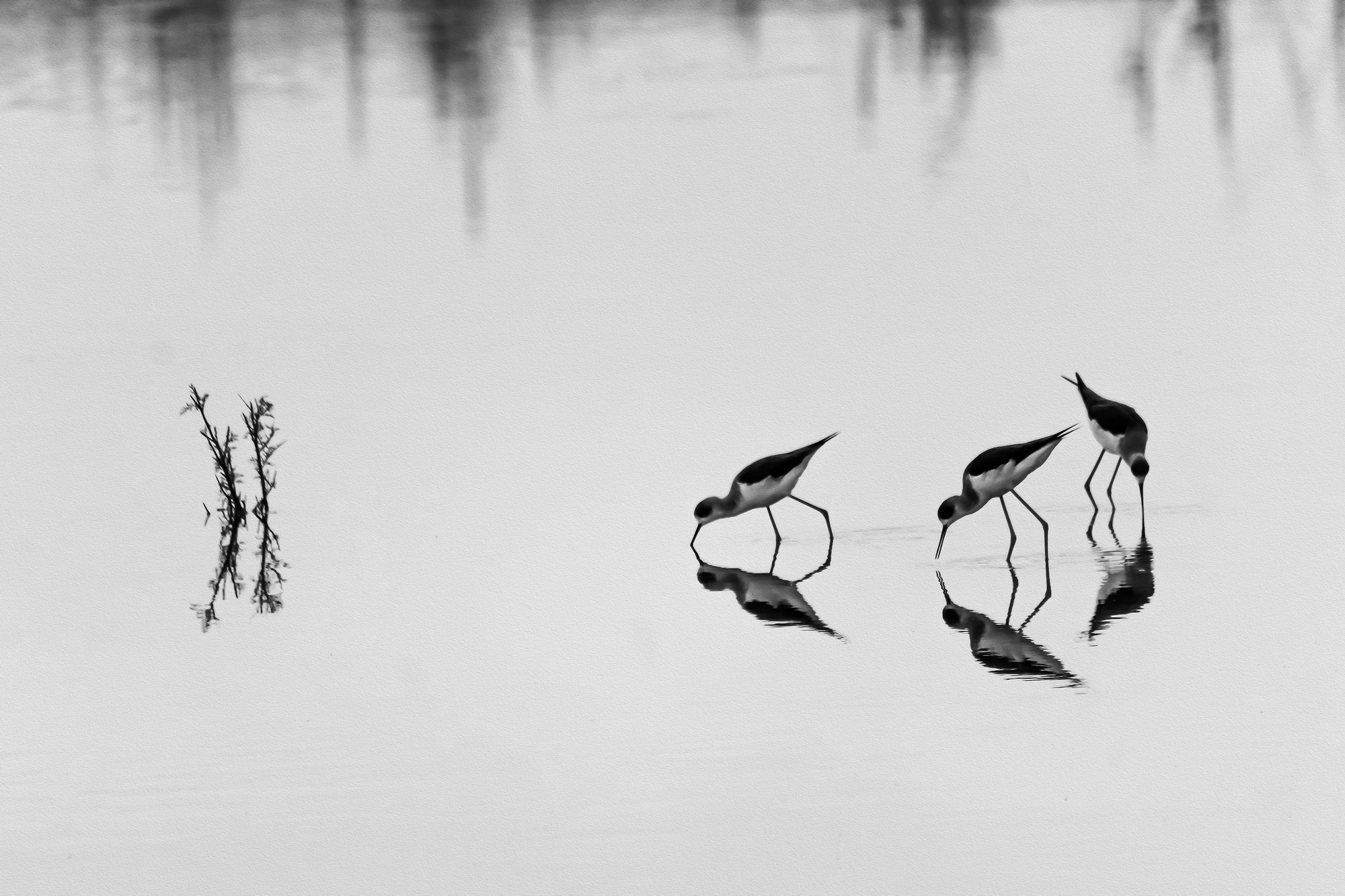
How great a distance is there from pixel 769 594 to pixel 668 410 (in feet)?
7.48

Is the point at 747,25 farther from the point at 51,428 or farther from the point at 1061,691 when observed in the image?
the point at 1061,691

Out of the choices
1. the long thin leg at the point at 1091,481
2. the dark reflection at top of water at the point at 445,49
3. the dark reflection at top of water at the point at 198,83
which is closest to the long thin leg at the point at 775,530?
the long thin leg at the point at 1091,481

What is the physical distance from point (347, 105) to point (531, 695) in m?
10.0

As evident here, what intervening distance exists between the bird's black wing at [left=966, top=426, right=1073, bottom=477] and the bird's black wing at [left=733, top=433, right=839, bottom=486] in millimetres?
594

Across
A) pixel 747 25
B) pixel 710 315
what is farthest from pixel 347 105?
pixel 710 315

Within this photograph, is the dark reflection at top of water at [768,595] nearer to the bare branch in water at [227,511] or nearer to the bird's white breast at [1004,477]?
the bird's white breast at [1004,477]

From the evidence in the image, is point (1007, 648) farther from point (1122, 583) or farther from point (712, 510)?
point (712, 510)

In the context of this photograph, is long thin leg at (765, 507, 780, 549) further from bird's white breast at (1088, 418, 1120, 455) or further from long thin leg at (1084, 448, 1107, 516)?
bird's white breast at (1088, 418, 1120, 455)

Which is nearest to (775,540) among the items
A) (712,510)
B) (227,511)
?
(712,510)

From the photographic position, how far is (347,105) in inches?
587

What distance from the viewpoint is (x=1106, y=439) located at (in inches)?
316

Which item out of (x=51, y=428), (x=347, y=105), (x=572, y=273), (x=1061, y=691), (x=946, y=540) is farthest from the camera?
(x=347, y=105)

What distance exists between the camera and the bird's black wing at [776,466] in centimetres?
761

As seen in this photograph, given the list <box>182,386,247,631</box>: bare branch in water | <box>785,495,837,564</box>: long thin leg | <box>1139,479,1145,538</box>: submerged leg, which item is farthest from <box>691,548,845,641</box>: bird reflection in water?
<box>182,386,247,631</box>: bare branch in water
